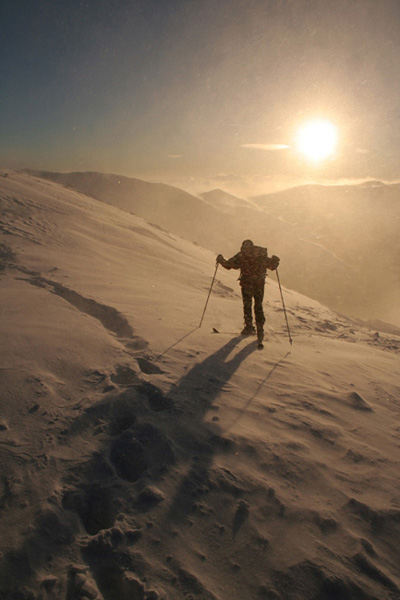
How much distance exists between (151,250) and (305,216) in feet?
142

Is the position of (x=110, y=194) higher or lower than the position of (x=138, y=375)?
higher

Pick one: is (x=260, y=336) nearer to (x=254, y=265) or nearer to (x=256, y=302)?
(x=256, y=302)

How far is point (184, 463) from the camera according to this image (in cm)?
248

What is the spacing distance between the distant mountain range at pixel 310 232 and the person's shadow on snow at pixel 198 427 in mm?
22137

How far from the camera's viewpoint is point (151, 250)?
37.5ft

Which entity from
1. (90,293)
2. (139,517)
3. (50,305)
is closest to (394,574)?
(139,517)

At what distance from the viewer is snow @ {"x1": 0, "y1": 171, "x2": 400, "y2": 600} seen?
1.79 m

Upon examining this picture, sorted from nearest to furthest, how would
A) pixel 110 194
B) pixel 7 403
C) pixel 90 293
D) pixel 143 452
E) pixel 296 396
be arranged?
pixel 143 452 < pixel 7 403 < pixel 296 396 < pixel 90 293 < pixel 110 194

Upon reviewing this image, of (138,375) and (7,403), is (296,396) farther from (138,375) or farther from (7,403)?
(7,403)

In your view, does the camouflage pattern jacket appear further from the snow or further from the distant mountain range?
the distant mountain range

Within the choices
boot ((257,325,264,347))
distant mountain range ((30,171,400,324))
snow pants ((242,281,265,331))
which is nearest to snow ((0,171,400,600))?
boot ((257,325,264,347))

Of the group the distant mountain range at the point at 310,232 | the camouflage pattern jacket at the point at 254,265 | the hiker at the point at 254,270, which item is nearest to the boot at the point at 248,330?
the hiker at the point at 254,270

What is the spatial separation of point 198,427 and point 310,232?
43.7 metres

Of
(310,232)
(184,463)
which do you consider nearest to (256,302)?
(184,463)
